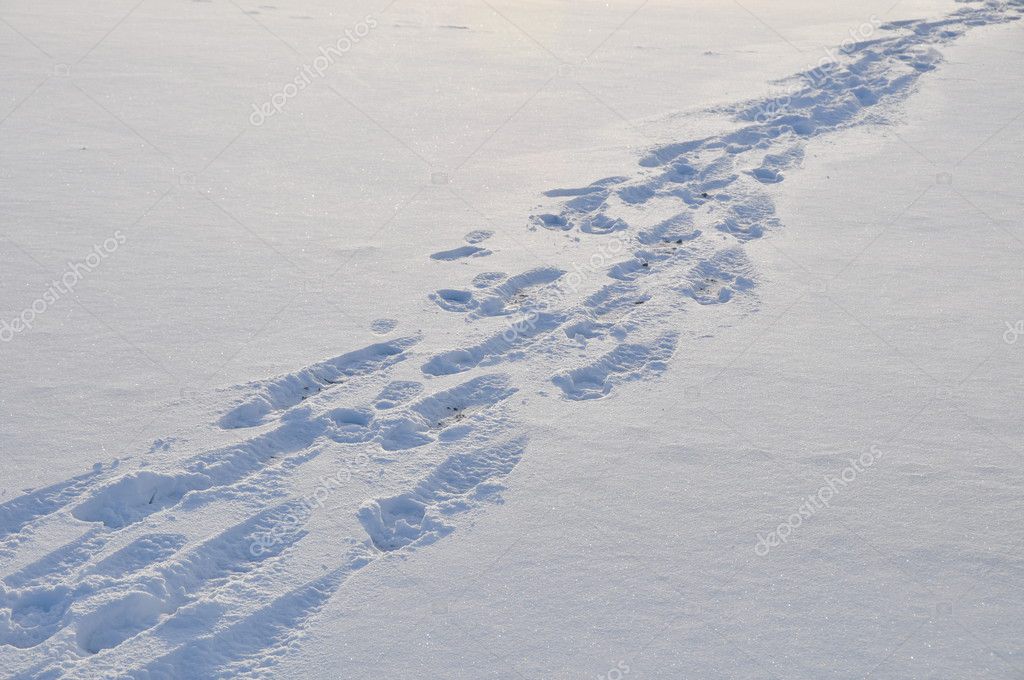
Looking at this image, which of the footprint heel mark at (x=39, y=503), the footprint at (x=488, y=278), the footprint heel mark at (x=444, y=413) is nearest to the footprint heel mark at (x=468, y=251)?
the footprint at (x=488, y=278)

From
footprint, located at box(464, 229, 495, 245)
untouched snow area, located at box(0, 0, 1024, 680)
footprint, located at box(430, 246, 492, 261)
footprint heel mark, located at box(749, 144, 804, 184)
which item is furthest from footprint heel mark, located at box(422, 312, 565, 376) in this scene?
footprint heel mark, located at box(749, 144, 804, 184)

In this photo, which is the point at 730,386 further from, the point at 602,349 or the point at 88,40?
the point at 88,40

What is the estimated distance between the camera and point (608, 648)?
95.3 inches

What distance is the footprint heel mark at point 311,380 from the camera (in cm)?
340

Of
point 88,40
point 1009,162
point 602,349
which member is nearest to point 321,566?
point 602,349

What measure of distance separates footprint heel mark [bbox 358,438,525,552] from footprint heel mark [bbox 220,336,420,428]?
70 centimetres

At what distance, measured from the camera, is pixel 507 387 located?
3.63m

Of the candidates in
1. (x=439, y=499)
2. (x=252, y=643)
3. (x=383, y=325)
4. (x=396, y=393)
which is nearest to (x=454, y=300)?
(x=383, y=325)

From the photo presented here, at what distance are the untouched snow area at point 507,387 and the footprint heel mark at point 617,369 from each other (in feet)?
0.08

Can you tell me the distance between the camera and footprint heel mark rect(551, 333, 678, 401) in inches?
143

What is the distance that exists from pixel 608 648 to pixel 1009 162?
5.37 meters

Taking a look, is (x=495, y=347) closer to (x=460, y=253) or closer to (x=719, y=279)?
(x=460, y=253)

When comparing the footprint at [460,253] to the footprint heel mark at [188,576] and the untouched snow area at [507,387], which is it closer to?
the untouched snow area at [507,387]

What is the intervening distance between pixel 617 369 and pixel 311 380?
4.21ft
